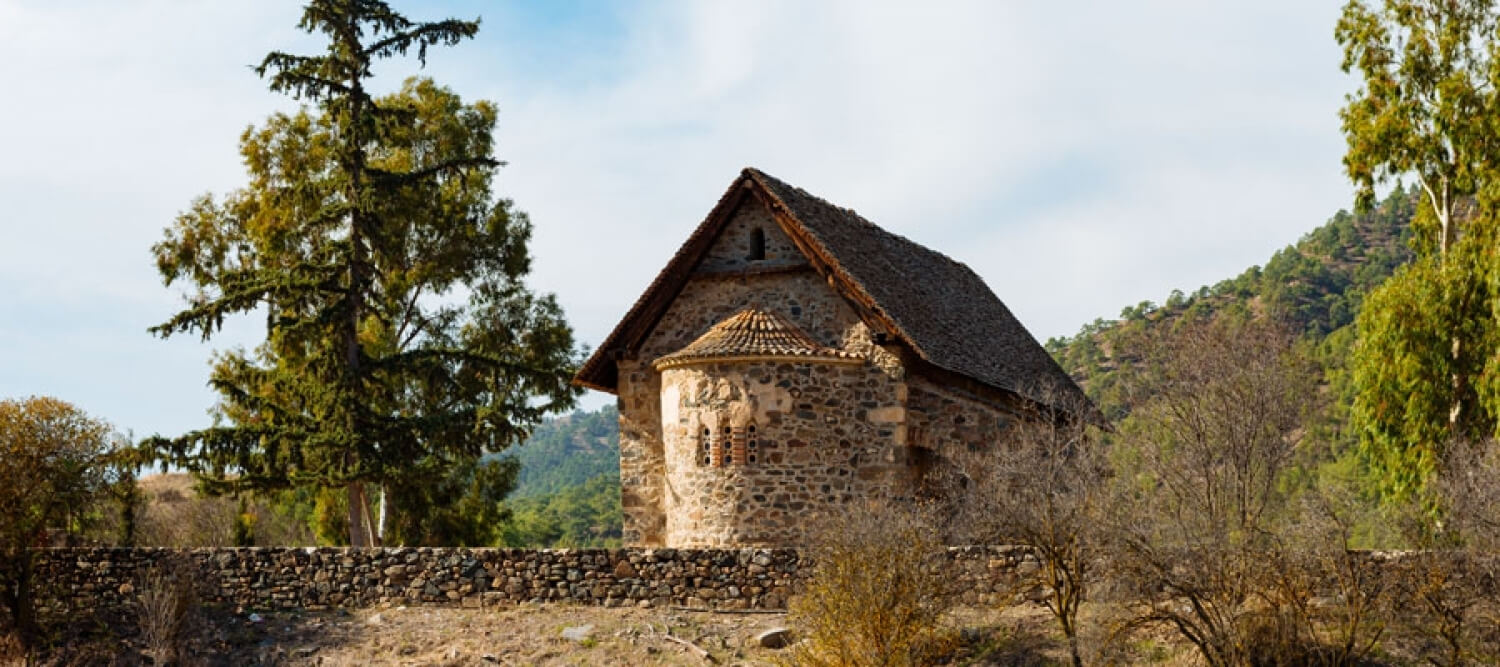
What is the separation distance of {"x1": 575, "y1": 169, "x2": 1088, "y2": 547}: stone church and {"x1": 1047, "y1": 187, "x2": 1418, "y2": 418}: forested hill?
3111 centimetres

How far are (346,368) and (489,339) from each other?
5.97 m

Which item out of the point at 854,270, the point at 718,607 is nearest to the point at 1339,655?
the point at 718,607

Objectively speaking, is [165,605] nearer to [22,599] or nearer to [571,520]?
[22,599]

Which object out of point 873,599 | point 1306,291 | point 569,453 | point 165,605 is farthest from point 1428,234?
point 569,453

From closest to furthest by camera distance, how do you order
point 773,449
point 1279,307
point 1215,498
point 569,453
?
point 1215,498 → point 773,449 → point 1279,307 → point 569,453

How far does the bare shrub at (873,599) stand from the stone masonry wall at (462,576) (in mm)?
1372

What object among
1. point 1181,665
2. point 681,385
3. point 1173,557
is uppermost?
point 681,385

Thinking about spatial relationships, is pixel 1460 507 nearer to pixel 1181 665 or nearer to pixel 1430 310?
pixel 1181 665

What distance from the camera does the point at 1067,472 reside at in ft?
59.3

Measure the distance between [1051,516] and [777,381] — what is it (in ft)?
18.6

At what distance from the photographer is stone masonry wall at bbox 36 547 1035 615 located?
1869 cm

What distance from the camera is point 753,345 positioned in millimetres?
21219

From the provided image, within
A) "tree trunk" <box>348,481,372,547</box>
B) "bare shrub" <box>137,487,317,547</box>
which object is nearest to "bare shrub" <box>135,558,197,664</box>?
"tree trunk" <box>348,481,372,547</box>

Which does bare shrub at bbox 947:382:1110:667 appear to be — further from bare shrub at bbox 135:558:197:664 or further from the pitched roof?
bare shrub at bbox 135:558:197:664
